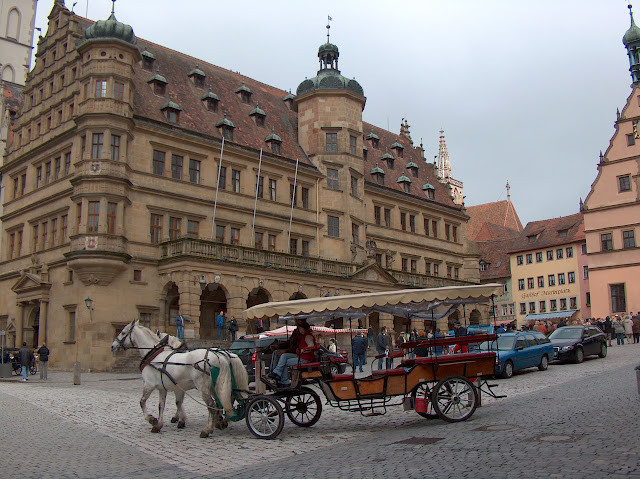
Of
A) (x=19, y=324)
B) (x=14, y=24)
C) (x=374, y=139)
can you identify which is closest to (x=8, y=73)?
(x=14, y=24)

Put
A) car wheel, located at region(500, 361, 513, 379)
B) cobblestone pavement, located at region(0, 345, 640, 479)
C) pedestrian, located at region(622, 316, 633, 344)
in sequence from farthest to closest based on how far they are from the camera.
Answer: pedestrian, located at region(622, 316, 633, 344), car wheel, located at region(500, 361, 513, 379), cobblestone pavement, located at region(0, 345, 640, 479)

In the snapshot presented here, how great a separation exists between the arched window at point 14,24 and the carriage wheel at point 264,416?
7596 cm

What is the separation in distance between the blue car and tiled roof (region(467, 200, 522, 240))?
69338 mm

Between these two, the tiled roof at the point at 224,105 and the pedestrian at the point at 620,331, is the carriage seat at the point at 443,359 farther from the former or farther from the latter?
the tiled roof at the point at 224,105

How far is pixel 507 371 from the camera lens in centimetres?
2236

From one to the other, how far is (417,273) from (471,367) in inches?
1570

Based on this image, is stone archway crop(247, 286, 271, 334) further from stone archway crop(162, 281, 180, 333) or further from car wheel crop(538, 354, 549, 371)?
car wheel crop(538, 354, 549, 371)

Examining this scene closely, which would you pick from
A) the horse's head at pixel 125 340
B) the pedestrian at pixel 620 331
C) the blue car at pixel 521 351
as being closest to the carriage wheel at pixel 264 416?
the horse's head at pixel 125 340

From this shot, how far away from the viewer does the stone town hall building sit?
34459 mm

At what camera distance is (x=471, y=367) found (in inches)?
512

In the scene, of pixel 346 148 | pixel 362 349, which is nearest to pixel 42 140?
pixel 346 148

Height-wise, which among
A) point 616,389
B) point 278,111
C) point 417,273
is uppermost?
point 278,111

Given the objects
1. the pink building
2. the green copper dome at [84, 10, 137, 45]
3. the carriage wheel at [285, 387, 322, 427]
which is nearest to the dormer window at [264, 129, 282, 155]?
the green copper dome at [84, 10, 137, 45]

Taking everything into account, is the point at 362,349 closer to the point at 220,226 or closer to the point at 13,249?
the point at 220,226
